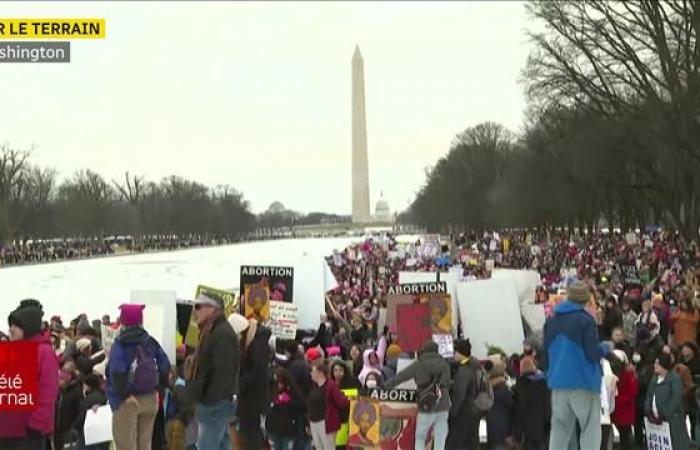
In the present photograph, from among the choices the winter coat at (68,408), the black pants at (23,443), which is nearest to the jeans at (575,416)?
the black pants at (23,443)

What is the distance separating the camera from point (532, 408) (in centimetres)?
774

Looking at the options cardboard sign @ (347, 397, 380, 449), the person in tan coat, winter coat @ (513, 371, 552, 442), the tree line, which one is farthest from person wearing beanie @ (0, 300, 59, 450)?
the tree line

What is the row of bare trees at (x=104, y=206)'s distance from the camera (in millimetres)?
81938

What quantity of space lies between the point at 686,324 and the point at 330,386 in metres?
5.52

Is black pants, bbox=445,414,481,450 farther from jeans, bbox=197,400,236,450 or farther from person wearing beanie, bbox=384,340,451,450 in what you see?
jeans, bbox=197,400,236,450

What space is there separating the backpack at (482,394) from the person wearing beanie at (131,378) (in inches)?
115

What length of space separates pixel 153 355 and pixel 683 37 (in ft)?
83.6

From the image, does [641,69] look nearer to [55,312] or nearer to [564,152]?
[564,152]

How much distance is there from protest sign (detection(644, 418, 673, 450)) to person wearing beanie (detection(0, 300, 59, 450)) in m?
→ 5.32

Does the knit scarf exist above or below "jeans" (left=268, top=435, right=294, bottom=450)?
above

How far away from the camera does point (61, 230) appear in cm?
9856

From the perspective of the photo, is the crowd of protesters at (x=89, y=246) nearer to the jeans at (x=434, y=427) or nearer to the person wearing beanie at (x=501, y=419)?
the jeans at (x=434, y=427)

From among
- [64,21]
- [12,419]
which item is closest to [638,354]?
[12,419]

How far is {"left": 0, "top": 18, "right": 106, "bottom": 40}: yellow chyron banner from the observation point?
14.5m
